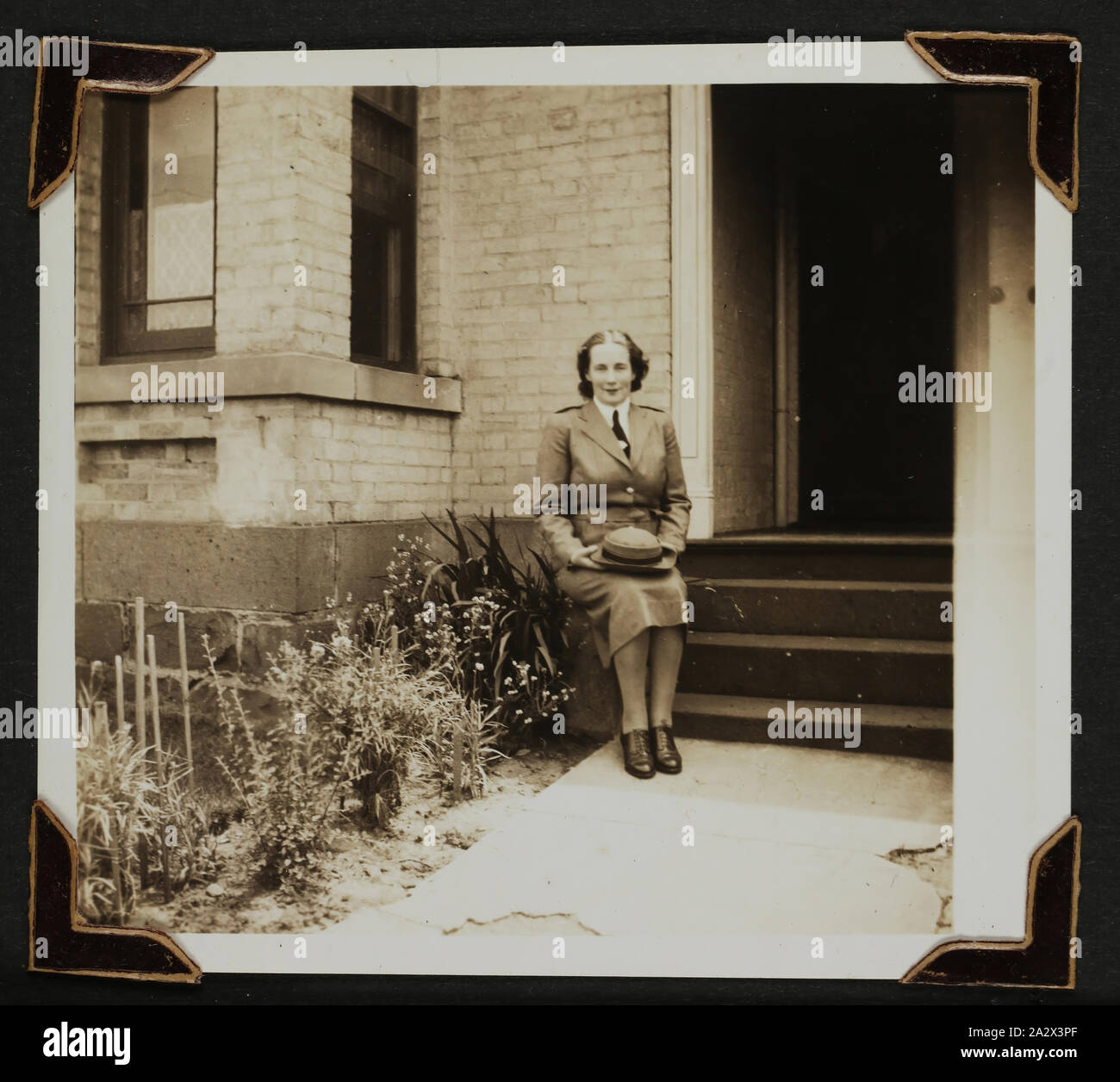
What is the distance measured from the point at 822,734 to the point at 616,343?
149 centimetres

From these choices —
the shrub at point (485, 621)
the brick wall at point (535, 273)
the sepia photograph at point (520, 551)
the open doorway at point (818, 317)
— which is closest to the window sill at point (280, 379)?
the sepia photograph at point (520, 551)

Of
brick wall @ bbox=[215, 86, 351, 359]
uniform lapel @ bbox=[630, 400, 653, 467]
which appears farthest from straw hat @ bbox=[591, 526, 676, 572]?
brick wall @ bbox=[215, 86, 351, 359]

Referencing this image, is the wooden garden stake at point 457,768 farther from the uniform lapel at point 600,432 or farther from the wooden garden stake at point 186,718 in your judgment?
the uniform lapel at point 600,432

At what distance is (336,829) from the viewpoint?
8.51 ft

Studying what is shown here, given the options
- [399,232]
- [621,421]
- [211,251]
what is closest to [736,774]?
[621,421]

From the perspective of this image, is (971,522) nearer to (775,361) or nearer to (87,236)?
(775,361)

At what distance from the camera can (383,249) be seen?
313 centimetres

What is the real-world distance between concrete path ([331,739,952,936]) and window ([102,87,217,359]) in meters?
1.91

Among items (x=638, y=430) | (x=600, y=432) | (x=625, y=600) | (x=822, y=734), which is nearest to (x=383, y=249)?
(x=600, y=432)

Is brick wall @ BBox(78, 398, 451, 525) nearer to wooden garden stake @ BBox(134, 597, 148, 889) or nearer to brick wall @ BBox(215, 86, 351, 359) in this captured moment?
brick wall @ BBox(215, 86, 351, 359)

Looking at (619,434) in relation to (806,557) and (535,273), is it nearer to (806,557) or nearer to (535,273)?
(535,273)

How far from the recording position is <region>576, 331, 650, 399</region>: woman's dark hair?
3.01m

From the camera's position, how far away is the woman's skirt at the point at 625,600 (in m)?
2.96

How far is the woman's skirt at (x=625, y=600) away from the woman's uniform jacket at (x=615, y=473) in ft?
0.32
